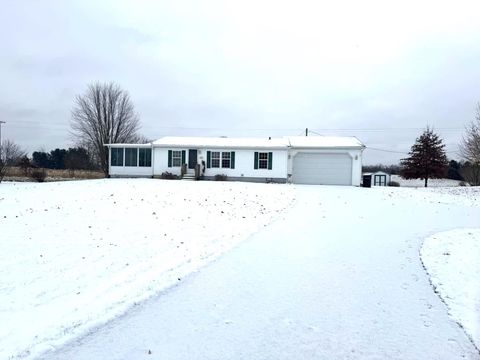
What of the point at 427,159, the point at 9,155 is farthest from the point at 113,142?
the point at 427,159

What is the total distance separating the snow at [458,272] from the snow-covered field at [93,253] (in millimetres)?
3608

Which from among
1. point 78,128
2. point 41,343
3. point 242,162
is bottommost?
point 41,343

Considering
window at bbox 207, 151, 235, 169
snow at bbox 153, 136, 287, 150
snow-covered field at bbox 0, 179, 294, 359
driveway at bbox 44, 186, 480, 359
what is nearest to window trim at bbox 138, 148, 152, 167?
snow at bbox 153, 136, 287, 150

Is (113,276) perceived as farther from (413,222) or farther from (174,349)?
(413,222)

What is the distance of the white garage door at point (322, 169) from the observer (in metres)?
25.8

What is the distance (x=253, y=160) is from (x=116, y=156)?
33.7 feet

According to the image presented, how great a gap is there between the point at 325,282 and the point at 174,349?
2.67 m

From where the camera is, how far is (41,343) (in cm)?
345

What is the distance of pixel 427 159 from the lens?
33.6 meters

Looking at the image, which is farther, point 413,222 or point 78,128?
point 78,128

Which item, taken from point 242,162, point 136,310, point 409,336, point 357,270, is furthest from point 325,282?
point 242,162

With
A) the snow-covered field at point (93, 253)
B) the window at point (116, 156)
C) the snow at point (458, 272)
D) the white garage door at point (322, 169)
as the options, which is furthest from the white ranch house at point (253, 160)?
the snow at point (458, 272)

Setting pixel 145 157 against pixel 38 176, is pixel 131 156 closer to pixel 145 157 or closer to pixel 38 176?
pixel 145 157

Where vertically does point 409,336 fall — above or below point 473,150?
below
